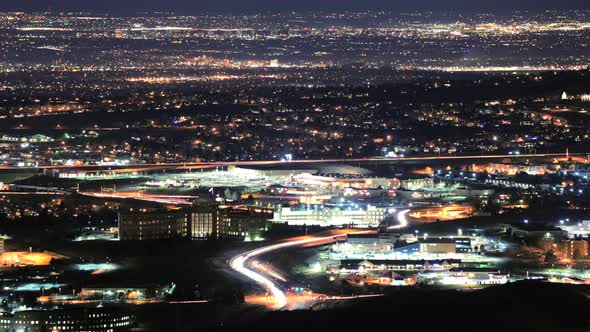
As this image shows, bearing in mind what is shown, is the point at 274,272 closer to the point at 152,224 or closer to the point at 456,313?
the point at 456,313

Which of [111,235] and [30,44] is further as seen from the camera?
[30,44]

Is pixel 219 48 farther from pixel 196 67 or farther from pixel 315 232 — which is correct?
pixel 315 232

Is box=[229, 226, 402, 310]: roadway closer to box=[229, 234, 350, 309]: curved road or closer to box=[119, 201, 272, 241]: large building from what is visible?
box=[229, 234, 350, 309]: curved road

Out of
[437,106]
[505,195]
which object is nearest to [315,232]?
[505,195]

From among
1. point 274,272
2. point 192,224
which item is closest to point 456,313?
point 274,272

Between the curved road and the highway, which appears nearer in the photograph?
the curved road

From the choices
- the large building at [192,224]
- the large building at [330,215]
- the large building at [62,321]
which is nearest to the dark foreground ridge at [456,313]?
the large building at [62,321]

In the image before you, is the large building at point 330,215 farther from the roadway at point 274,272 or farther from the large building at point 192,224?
the large building at point 192,224

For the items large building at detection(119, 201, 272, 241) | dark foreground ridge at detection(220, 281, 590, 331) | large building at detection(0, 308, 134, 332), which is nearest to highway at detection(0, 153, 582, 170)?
large building at detection(119, 201, 272, 241)
